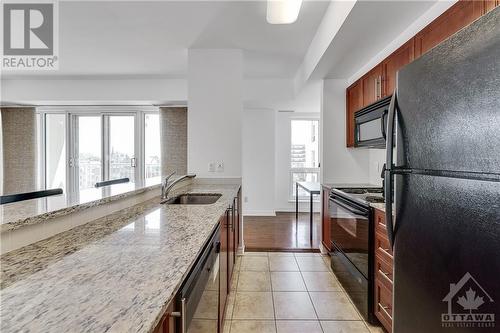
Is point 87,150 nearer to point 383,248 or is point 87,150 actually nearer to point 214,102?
point 214,102

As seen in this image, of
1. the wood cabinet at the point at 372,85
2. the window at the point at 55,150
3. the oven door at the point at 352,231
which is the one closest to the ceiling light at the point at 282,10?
the wood cabinet at the point at 372,85

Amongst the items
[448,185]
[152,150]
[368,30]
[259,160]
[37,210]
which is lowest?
[37,210]

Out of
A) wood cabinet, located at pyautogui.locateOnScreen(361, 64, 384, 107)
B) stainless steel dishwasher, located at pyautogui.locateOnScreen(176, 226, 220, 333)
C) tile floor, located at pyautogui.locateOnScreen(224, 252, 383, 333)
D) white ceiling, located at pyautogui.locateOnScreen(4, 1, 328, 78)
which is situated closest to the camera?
stainless steel dishwasher, located at pyautogui.locateOnScreen(176, 226, 220, 333)

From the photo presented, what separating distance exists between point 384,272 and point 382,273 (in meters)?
0.03

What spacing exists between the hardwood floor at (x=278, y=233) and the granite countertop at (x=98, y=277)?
2.53 m

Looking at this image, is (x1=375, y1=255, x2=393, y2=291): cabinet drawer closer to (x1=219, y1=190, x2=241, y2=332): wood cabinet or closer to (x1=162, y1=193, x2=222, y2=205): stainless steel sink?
(x1=219, y1=190, x2=241, y2=332): wood cabinet

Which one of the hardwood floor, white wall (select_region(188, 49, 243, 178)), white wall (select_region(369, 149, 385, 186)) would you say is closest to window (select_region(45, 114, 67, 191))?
white wall (select_region(188, 49, 243, 178))

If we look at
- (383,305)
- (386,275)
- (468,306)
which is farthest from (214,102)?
(468,306)

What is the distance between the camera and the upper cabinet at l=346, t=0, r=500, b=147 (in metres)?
1.50

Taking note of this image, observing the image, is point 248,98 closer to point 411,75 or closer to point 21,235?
point 411,75

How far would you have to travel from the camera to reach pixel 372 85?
109 inches

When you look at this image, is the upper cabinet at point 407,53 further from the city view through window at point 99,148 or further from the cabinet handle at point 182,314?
the city view through window at point 99,148

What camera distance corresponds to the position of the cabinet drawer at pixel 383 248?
172 cm

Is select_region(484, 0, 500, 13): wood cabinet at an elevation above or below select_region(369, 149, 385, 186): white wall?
above
